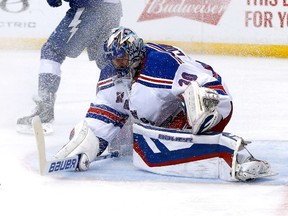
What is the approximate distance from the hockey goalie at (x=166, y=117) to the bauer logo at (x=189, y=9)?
15.8 feet

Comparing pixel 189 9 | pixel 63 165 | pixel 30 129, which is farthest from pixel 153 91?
pixel 189 9

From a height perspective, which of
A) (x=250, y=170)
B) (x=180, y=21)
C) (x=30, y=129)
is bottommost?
(x=180, y=21)

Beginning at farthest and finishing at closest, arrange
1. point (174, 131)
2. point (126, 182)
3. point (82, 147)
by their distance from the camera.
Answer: point (82, 147)
point (174, 131)
point (126, 182)

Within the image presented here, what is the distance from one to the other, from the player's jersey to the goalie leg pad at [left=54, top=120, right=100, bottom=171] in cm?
9

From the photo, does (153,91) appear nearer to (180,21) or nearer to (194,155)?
(194,155)

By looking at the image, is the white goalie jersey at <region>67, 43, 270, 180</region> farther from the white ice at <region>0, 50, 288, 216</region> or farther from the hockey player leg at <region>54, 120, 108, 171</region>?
the hockey player leg at <region>54, 120, 108, 171</region>

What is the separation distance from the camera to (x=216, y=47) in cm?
985

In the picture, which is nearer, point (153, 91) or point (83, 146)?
point (153, 91)

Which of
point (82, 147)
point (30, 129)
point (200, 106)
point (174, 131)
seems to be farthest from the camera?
point (30, 129)

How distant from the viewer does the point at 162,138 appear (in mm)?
4691

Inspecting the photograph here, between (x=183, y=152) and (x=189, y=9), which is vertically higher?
(x=183, y=152)

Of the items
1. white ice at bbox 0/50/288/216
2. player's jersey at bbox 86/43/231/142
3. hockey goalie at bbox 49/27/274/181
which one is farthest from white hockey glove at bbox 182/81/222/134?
white ice at bbox 0/50/288/216

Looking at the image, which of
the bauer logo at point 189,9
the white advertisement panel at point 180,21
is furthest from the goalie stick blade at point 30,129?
the bauer logo at point 189,9

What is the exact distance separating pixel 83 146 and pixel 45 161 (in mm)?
252
